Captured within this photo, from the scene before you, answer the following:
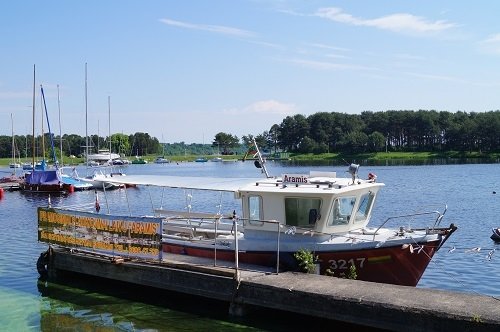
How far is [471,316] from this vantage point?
40.9 ft

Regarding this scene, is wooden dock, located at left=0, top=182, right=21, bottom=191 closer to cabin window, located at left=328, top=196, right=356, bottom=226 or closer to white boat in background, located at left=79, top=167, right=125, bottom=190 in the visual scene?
white boat in background, located at left=79, top=167, right=125, bottom=190

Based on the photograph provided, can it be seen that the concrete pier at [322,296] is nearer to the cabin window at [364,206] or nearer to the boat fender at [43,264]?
the cabin window at [364,206]

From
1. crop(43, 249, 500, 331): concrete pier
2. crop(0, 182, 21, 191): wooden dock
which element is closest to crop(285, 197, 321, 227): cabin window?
crop(43, 249, 500, 331): concrete pier

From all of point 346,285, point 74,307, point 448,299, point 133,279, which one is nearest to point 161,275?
point 133,279

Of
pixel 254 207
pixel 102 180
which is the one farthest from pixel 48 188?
pixel 254 207

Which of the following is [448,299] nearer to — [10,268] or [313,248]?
[313,248]

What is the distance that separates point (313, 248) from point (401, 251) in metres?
2.45

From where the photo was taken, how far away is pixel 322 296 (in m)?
14.3

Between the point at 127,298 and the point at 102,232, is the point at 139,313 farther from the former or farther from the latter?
the point at 102,232

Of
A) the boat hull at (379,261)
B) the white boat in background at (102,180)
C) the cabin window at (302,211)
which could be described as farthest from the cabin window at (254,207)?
the white boat in background at (102,180)

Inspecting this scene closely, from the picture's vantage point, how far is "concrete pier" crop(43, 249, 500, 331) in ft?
42.1

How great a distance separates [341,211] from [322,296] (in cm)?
401

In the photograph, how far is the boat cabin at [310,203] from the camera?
17469mm

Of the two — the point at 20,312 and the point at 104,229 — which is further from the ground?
the point at 104,229
